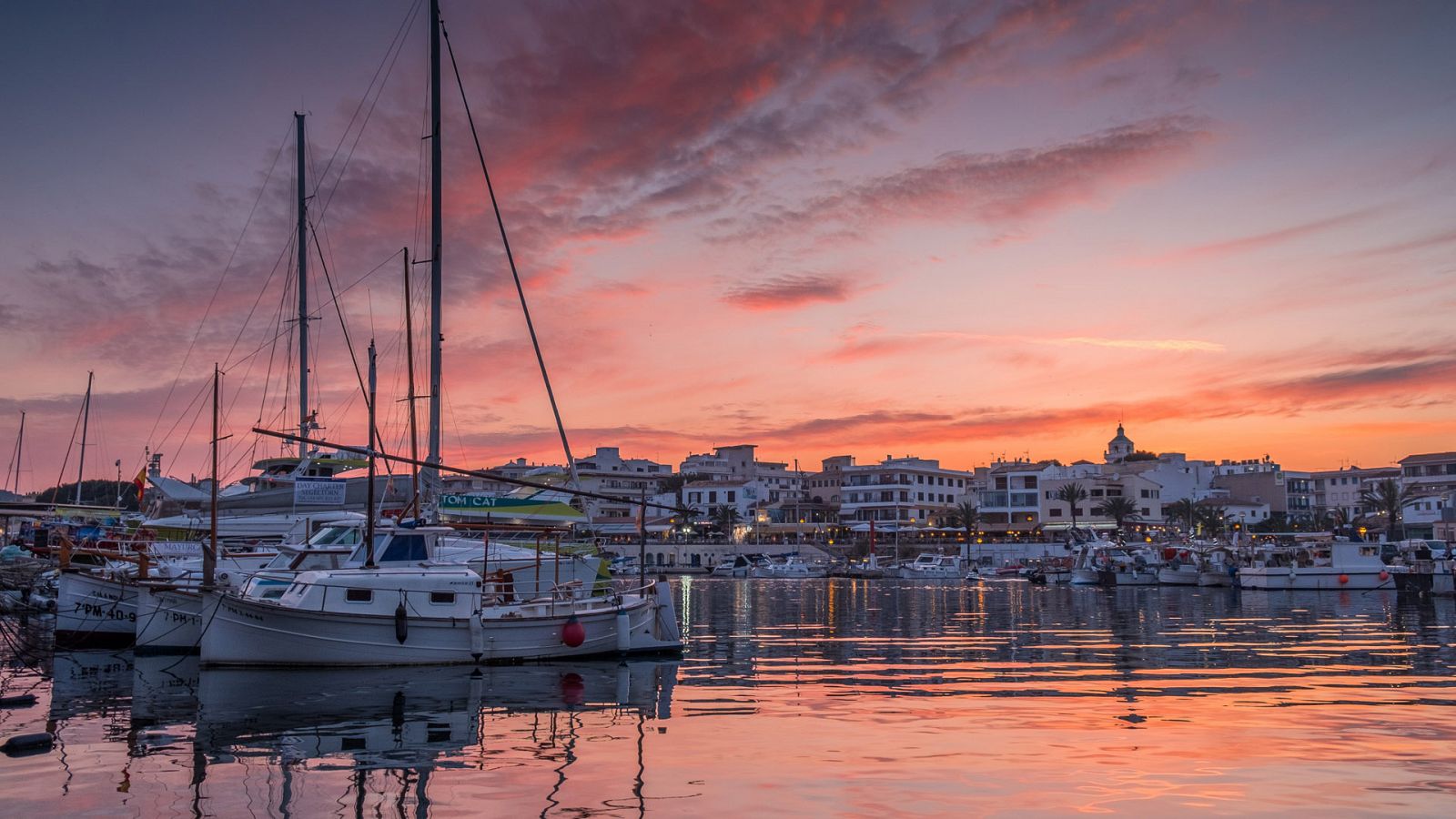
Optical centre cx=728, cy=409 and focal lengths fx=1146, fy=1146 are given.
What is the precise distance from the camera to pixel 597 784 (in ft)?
45.8

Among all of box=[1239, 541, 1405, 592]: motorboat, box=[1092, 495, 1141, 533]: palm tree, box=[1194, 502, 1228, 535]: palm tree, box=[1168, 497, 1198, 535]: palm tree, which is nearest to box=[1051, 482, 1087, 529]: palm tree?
box=[1092, 495, 1141, 533]: palm tree

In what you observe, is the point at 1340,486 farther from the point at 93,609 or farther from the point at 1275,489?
the point at 93,609

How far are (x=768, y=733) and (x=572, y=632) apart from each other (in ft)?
37.9

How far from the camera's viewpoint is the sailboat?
25984 millimetres

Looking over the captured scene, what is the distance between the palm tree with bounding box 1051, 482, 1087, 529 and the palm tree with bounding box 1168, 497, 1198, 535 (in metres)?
12.3

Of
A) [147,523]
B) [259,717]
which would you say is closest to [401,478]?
[147,523]

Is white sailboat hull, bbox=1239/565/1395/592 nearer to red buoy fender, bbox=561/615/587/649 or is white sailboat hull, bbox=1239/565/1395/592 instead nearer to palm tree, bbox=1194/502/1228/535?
red buoy fender, bbox=561/615/587/649

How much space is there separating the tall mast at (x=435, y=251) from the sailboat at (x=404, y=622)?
18.4 feet

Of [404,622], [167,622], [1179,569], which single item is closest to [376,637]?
[404,622]

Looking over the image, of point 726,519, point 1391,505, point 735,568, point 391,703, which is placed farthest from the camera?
point 726,519

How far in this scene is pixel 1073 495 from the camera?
447 feet

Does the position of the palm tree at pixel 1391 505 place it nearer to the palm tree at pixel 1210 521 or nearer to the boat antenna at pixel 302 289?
the palm tree at pixel 1210 521

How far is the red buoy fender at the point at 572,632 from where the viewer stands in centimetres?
2838

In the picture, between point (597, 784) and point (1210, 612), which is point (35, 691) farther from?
point (1210, 612)
